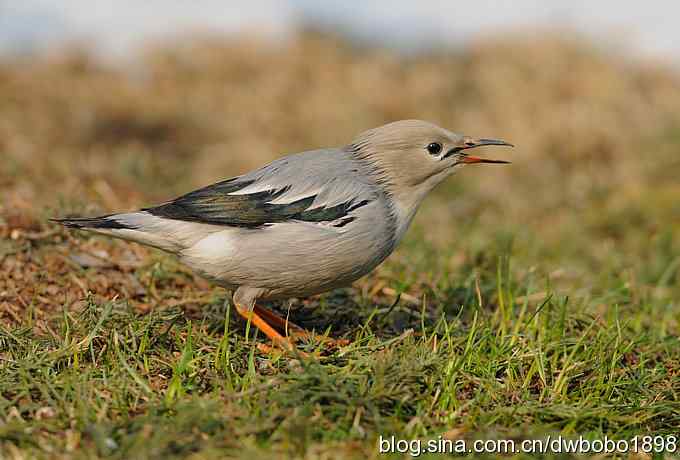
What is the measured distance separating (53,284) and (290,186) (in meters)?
1.90

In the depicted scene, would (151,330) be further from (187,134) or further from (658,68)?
(658,68)

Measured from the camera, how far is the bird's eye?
4.71 m

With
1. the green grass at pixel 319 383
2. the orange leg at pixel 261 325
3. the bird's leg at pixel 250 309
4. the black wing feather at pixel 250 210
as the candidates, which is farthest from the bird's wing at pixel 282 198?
the green grass at pixel 319 383

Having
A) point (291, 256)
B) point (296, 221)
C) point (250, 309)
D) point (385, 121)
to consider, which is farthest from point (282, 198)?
point (385, 121)

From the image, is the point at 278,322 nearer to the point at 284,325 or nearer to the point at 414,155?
the point at 284,325

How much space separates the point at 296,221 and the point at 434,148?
96 centimetres

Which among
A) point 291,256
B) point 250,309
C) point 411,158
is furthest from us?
point 411,158

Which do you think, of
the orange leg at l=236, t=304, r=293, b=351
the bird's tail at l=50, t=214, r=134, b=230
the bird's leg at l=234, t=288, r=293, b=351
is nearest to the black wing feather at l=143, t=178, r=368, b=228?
the bird's tail at l=50, t=214, r=134, b=230

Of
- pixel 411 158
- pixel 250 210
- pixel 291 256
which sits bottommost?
pixel 291 256

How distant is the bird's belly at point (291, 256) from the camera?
429 cm

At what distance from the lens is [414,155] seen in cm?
468

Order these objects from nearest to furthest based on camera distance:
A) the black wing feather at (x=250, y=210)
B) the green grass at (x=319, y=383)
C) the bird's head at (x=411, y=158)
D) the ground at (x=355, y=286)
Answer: the green grass at (x=319, y=383)
the ground at (x=355, y=286)
the black wing feather at (x=250, y=210)
the bird's head at (x=411, y=158)

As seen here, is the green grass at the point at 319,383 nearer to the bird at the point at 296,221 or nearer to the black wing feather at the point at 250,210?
the bird at the point at 296,221

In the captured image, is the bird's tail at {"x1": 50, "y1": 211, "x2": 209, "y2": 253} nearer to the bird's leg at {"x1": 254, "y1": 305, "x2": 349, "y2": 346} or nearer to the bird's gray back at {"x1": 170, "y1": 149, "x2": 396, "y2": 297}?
the bird's gray back at {"x1": 170, "y1": 149, "x2": 396, "y2": 297}
